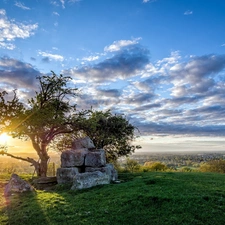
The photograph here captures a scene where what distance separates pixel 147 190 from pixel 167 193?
176 centimetres

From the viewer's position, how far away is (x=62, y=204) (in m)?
14.6

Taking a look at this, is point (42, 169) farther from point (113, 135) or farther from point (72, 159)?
point (113, 135)

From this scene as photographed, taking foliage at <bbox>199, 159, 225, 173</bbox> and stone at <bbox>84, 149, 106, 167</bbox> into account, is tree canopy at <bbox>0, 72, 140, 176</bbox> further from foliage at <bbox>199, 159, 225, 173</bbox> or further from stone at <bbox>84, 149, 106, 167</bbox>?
foliage at <bbox>199, 159, 225, 173</bbox>

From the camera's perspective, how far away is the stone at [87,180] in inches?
778

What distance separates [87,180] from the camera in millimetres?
20000

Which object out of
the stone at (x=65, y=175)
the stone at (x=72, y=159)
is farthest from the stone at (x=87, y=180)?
the stone at (x=72, y=159)

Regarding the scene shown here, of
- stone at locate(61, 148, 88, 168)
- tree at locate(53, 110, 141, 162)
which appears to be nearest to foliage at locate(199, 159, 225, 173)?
tree at locate(53, 110, 141, 162)

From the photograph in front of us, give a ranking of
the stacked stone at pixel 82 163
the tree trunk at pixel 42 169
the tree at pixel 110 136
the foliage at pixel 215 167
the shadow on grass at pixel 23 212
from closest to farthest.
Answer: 1. the shadow on grass at pixel 23 212
2. the stacked stone at pixel 82 163
3. the tree trunk at pixel 42 169
4. the tree at pixel 110 136
5. the foliage at pixel 215 167

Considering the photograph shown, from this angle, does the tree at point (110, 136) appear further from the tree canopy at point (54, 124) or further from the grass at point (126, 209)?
the grass at point (126, 209)

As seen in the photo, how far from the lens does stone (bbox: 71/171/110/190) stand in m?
19.8

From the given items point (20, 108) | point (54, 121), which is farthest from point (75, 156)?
point (20, 108)

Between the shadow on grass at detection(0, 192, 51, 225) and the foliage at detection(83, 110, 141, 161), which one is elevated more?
the foliage at detection(83, 110, 141, 161)

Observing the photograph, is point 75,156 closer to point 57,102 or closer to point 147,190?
point 57,102

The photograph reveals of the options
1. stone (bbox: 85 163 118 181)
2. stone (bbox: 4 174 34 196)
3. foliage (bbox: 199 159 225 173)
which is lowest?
foliage (bbox: 199 159 225 173)
